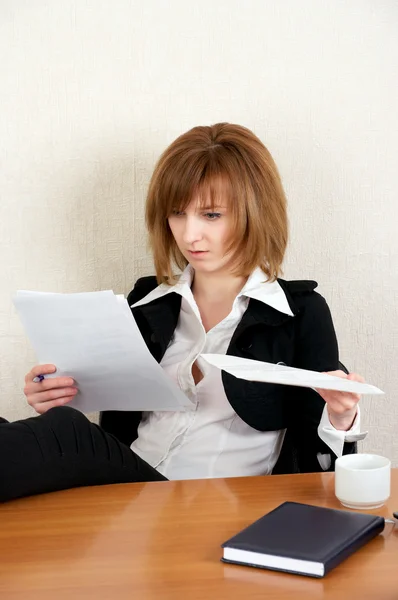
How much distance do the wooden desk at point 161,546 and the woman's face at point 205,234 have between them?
0.58m

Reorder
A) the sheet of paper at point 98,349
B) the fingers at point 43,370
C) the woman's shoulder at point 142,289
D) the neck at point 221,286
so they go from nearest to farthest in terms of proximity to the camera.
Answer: the sheet of paper at point 98,349 < the fingers at point 43,370 < the neck at point 221,286 < the woman's shoulder at point 142,289

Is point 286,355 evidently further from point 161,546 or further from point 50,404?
point 161,546

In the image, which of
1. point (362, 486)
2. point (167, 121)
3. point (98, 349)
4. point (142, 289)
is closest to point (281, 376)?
point (362, 486)

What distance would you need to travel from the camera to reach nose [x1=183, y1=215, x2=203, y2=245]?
67.7 inches

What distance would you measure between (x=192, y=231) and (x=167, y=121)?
0.45 m

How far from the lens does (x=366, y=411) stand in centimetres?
215

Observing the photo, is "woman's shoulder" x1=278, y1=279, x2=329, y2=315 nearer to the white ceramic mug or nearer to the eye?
the eye

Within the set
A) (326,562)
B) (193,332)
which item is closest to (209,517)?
(326,562)

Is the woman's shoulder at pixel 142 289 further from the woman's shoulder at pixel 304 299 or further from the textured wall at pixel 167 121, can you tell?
the woman's shoulder at pixel 304 299

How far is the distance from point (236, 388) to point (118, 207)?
2.11 ft

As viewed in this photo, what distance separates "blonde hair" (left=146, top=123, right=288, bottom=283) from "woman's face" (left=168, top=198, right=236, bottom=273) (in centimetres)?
2

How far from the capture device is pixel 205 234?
1735 mm

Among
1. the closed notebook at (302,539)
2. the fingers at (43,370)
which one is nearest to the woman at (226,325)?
the fingers at (43,370)

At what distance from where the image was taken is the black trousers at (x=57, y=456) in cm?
123
